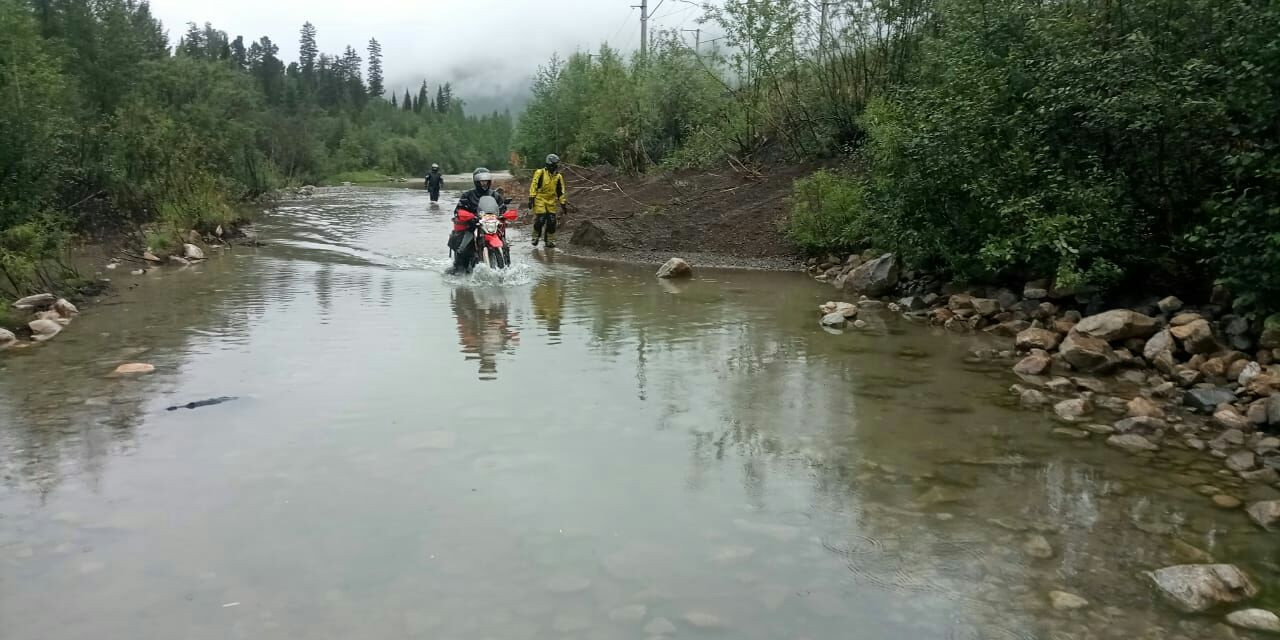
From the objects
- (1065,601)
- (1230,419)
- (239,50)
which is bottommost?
(1065,601)

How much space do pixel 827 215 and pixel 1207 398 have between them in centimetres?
889

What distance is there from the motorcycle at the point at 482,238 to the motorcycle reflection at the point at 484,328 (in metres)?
0.95

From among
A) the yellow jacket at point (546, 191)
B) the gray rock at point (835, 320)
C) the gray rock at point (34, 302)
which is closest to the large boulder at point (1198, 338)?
the gray rock at point (835, 320)

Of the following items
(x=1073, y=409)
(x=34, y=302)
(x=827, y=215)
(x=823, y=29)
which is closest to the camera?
(x=1073, y=409)

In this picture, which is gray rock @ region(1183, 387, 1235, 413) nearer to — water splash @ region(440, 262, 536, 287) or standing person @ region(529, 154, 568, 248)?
water splash @ region(440, 262, 536, 287)

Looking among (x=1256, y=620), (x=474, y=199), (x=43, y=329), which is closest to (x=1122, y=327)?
(x=1256, y=620)

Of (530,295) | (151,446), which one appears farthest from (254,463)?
(530,295)

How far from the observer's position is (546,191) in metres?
19.1

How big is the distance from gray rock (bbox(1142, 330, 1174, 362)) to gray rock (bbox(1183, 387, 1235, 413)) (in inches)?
34.6

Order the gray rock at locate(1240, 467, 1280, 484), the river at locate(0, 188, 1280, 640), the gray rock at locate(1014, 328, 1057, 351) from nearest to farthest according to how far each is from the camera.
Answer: the river at locate(0, 188, 1280, 640), the gray rock at locate(1240, 467, 1280, 484), the gray rock at locate(1014, 328, 1057, 351)

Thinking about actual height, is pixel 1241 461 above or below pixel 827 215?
below

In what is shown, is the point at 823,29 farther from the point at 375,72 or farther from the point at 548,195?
the point at 375,72

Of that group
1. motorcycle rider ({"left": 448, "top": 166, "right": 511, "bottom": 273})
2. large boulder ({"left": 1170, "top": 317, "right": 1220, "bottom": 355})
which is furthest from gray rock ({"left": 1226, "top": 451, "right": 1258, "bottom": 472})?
motorcycle rider ({"left": 448, "top": 166, "right": 511, "bottom": 273})

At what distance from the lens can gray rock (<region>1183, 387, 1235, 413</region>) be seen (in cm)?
667
